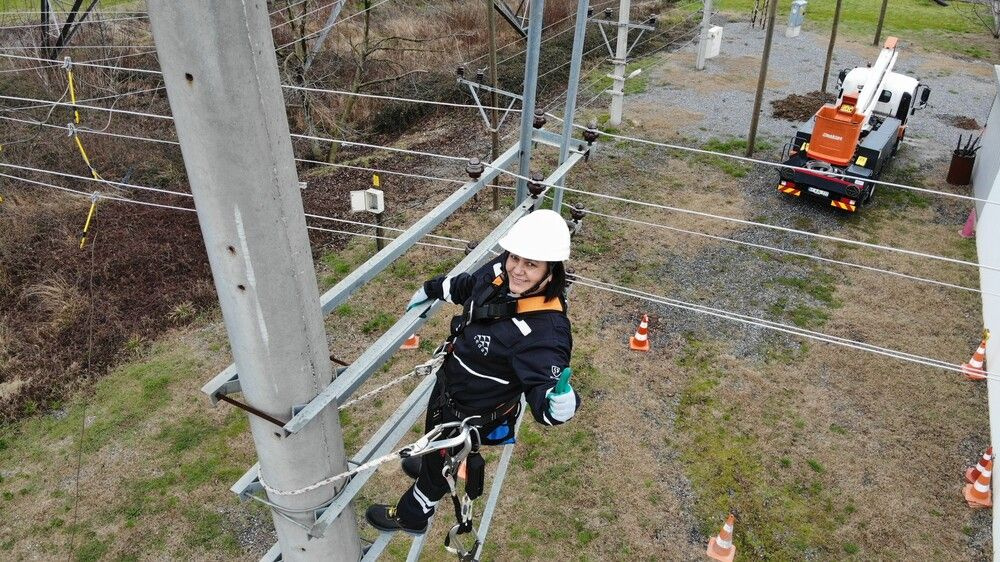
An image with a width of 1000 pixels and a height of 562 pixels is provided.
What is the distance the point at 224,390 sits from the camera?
2568 millimetres

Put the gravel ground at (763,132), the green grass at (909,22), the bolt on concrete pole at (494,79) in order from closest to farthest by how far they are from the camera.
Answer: the gravel ground at (763,132)
the bolt on concrete pole at (494,79)
the green grass at (909,22)

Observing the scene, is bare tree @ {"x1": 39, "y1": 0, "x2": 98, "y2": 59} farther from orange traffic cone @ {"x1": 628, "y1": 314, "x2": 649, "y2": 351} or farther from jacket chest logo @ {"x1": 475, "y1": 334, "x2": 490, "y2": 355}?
jacket chest logo @ {"x1": 475, "y1": 334, "x2": 490, "y2": 355}

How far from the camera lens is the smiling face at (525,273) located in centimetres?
326

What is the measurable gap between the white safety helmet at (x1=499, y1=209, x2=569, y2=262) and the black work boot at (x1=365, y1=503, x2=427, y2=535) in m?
1.69

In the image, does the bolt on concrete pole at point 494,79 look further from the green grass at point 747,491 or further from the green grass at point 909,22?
the green grass at point 909,22

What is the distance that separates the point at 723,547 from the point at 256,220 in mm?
6228

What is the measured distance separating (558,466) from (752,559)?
86.6 inches

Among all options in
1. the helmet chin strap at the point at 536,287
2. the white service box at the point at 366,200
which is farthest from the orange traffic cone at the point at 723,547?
the white service box at the point at 366,200

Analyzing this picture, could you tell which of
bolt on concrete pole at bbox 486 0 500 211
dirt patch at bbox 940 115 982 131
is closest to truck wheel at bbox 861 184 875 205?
dirt patch at bbox 940 115 982 131

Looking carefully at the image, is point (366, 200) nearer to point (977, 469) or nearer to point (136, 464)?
point (136, 464)

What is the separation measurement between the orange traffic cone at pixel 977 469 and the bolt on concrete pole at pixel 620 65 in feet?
32.7

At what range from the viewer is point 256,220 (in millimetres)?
2076

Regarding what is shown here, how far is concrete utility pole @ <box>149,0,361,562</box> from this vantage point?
1805mm

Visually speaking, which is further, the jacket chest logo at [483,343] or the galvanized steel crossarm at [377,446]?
the jacket chest logo at [483,343]
